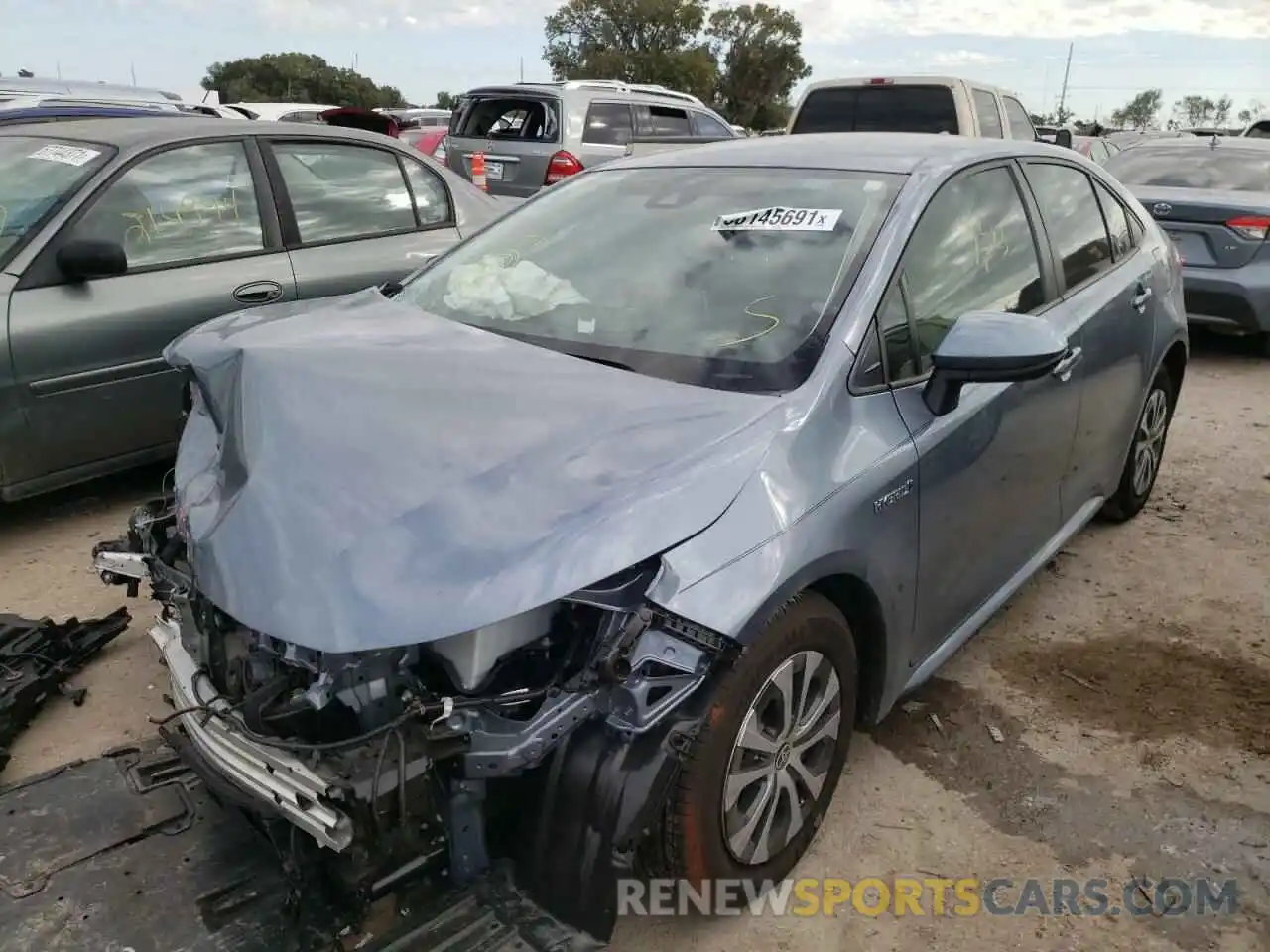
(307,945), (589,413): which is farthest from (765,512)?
(307,945)

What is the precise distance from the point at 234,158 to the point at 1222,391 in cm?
641

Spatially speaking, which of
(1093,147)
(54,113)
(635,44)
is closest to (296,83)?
(635,44)

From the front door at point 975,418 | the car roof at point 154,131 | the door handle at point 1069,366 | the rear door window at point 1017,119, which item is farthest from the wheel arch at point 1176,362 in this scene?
the rear door window at point 1017,119

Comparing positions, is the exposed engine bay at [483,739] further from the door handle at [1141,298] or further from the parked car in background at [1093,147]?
the parked car in background at [1093,147]

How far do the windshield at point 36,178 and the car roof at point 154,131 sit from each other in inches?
3.1

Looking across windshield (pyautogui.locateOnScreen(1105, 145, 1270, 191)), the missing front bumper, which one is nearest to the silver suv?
windshield (pyautogui.locateOnScreen(1105, 145, 1270, 191))

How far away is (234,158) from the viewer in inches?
180

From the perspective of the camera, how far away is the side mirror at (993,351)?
7.97 ft

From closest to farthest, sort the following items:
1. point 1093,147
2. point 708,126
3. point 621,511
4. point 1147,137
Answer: point 621,511 < point 708,126 < point 1147,137 < point 1093,147

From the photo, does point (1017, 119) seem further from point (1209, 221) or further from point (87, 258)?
point (87, 258)

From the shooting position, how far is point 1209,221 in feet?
23.7

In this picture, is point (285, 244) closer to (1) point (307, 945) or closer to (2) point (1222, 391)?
(1) point (307, 945)

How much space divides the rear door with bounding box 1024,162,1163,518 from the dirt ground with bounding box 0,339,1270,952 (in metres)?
0.51

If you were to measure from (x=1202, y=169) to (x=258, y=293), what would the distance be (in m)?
7.22
